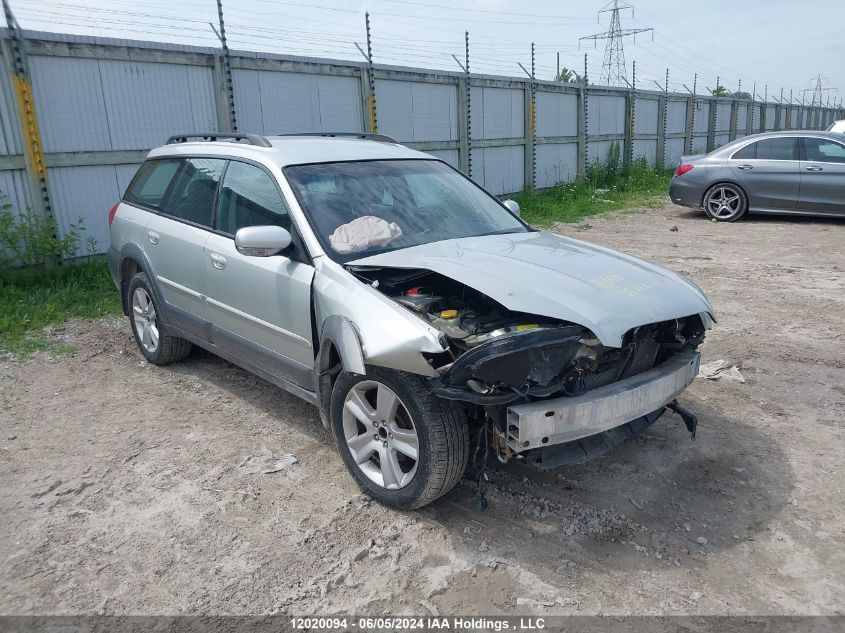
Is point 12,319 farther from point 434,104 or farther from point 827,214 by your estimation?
point 827,214

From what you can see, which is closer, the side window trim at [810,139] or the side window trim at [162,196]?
the side window trim at [162,196]

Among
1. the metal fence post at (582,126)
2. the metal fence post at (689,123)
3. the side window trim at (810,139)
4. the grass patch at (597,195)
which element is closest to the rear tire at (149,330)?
the grass patch at (597,195)

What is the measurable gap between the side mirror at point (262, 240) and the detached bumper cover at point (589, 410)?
152 centimetres

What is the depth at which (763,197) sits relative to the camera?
38.4 ft

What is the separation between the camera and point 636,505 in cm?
327

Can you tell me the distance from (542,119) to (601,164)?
347cm

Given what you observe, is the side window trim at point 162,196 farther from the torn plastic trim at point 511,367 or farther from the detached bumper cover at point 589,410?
the detached bumper cover at point 589,410

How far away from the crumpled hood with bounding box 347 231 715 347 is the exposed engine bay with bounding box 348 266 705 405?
9 cm

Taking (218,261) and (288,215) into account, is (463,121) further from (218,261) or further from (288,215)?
(288,215)

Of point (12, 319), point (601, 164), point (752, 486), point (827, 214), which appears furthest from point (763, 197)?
point (12, 319)

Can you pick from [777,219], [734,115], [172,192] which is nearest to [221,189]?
[172,192]

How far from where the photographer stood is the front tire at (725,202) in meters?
12.0

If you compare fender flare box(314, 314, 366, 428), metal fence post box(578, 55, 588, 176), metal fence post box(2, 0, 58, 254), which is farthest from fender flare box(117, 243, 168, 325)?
metal fence post box(578, 55, 588, 176)

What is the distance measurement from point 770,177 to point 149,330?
10.7 metres
